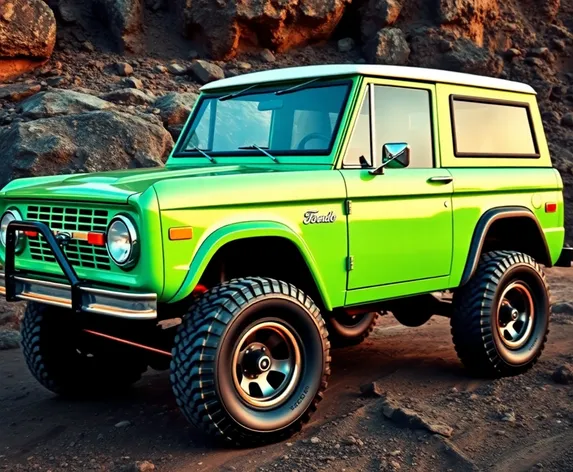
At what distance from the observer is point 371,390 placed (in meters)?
5.10

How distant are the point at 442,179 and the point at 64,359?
8.57ft

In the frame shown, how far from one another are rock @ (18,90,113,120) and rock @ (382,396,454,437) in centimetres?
768

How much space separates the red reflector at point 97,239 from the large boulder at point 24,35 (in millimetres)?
9101

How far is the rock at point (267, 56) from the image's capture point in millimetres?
14570

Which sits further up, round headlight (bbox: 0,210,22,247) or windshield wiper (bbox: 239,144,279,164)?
windshield wiper (bbox: 239,144,279,164)

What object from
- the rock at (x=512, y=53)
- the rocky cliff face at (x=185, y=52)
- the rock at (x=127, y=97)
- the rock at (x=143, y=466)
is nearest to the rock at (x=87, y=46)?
the rocky cliff face at (x=185, y=52)

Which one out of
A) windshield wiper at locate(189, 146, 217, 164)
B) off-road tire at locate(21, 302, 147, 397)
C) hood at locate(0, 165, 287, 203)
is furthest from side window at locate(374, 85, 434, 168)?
off-road tire at locate(21, 302, 147, 397)

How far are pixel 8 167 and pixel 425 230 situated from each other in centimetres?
631

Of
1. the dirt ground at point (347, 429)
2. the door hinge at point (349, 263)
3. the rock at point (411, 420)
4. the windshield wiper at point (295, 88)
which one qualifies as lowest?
the dirt ground at point (347, 429)

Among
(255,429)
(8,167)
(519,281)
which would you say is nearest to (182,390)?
(255,429)

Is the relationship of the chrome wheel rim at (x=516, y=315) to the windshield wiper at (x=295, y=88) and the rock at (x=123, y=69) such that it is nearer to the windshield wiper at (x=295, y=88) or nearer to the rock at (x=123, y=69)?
the windshield wiper at (x=295, y=88)

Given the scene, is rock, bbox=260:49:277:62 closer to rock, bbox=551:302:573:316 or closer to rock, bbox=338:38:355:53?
rock, bbox=338:38:355:53

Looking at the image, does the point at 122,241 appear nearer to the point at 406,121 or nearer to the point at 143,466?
the point at 143,466

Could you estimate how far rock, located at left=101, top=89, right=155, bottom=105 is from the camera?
471 inches
